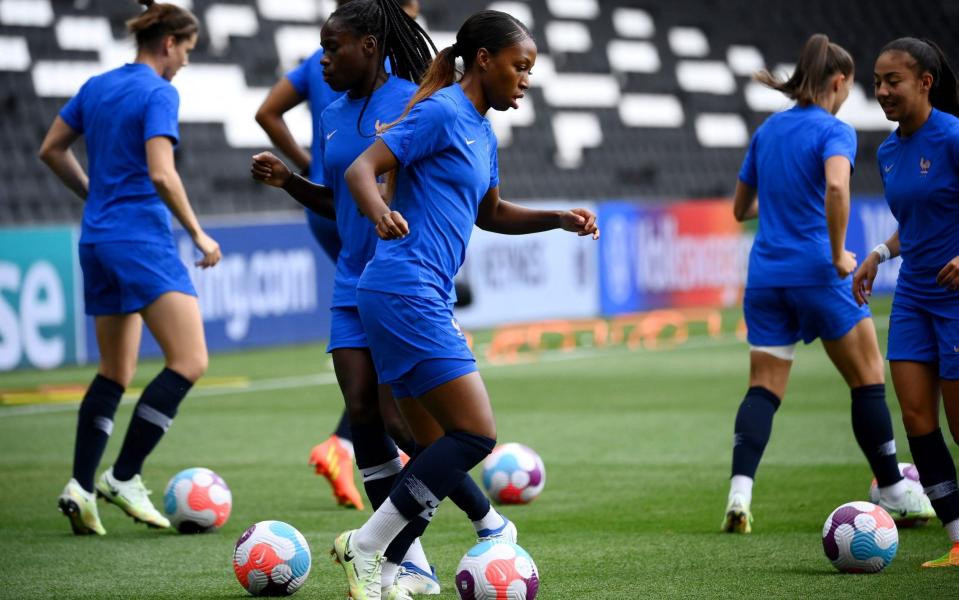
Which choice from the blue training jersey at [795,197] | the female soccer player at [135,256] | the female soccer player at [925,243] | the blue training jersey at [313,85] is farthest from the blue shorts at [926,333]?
the female soccer player at [135,256]

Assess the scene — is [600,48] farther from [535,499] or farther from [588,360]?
[535,499]

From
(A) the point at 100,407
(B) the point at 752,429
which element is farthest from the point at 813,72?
(A) the point at 100,407

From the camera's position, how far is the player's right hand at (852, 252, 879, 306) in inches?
224

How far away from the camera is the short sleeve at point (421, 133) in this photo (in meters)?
4.31

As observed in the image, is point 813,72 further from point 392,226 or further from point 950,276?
point 392,226

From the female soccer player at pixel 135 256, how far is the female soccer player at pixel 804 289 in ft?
7.89

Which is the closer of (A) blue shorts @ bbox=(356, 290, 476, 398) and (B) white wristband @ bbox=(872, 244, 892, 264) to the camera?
(A) blue shorts @ bbox=(356, 290, 476, 398)

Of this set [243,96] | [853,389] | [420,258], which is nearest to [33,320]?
[243,96]

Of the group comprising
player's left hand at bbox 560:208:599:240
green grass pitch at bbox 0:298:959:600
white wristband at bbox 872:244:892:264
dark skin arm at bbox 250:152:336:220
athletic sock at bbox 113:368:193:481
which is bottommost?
A: green grass pitch at bbox 0:298:959:600

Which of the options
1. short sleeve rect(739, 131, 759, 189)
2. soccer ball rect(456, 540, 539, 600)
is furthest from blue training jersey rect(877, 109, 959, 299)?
soccer ball rect(456, 540, 539, 600)

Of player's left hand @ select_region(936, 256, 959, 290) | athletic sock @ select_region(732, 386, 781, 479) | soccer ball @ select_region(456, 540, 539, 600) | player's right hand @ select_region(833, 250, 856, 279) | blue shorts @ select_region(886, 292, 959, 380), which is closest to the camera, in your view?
soccer ball @ select_region(456, 540, 539, 600)

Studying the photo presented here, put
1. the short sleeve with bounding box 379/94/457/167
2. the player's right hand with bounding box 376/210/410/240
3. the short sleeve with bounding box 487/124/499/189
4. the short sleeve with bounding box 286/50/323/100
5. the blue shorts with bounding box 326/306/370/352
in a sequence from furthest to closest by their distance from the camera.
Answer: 1. the short sleeve with bounding box 286/50/323/100
2. the blue shorts with bounding box 326/306/370/352
3. the short sleeve with bounding box 487/124/499/189
4. the short sleeve with bounding box 379/94/457/167
5. the player's right hand with bounding box 376/210/410/240

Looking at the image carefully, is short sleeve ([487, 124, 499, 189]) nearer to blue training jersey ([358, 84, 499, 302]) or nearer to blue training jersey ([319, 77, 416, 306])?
blue training jersey ([358, 84, 499, 302])

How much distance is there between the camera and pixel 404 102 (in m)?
4.91
